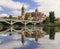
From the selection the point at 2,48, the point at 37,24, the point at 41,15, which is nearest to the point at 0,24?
the point at 37,24

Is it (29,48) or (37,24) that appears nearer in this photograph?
(29,48)

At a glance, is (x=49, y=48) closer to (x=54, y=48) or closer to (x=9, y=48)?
(x=54, y=48)

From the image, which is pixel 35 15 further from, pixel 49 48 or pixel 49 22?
pixel 49 48

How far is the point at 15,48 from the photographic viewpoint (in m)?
9.95

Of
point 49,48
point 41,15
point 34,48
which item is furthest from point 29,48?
point 41,15

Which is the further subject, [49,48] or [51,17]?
[51,17]

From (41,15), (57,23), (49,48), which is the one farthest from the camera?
(41,15)

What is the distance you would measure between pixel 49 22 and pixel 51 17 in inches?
63.1

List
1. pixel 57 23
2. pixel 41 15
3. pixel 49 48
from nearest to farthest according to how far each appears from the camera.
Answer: pixel 49 48 < pixel 57 23 < pixel 41 15

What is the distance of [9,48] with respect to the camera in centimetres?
997

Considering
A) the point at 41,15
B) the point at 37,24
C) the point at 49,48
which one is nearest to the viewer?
the point at 49,48

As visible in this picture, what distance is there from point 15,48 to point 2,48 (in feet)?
2.06

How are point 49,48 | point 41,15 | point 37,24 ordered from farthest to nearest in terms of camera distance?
point 41,15
point 37,24
point 49,48

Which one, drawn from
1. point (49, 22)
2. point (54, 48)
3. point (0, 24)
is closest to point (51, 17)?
point (49, 22)
